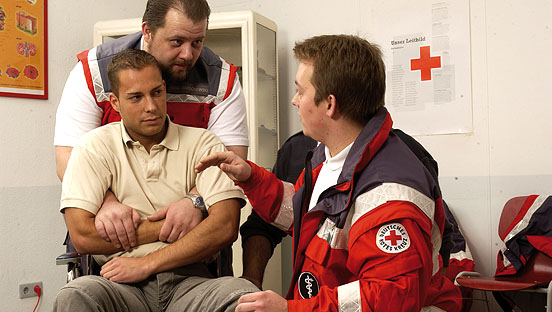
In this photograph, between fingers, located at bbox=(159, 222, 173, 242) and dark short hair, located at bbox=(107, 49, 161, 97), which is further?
dark short hair, located at bbox=(107, 49, 161, 97)

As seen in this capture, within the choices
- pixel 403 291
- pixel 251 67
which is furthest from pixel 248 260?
pixel 251 67

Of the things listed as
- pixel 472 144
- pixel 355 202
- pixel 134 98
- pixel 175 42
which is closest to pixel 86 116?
pixel 134 98

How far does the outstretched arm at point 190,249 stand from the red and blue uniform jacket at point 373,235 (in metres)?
0.28

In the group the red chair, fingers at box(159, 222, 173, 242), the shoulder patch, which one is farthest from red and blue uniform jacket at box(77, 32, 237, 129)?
the red chair

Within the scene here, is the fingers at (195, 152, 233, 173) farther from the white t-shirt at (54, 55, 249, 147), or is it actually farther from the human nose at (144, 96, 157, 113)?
the white t-shirt at (54, 55, 249, 147)

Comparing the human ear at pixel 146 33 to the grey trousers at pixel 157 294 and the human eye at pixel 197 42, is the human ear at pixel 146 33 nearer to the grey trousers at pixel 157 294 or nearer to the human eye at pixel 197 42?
the human eye at pixel 197 42

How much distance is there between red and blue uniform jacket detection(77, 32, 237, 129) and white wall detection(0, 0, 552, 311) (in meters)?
1.41

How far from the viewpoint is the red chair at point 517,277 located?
7.38ft

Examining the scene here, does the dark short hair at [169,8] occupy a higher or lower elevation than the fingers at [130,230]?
higher

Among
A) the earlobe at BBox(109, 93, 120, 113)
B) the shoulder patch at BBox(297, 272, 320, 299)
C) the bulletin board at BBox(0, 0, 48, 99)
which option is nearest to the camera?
the shoulder patch at BBox(297, 272, 320, 299)

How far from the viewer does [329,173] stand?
1.48 metres

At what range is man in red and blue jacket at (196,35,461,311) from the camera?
1.17 metres

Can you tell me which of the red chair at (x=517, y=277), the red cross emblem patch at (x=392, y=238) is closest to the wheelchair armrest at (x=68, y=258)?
the red cross emblem patch at (x=392, y=238)

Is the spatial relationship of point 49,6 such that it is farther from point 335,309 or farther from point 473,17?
point 335,309
